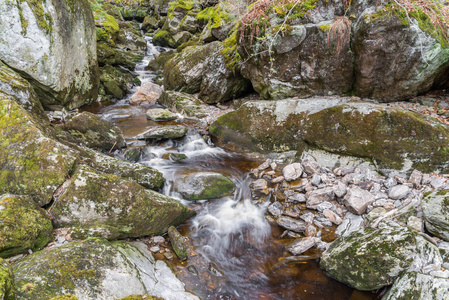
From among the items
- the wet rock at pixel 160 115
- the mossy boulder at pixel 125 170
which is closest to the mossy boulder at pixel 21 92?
the mossy boulder at pixel 125 170

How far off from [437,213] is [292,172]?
2.96 m

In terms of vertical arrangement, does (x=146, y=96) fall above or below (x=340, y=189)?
above

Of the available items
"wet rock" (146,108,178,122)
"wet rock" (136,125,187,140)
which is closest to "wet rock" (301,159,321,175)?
"wet rock" (136,125,187,140)

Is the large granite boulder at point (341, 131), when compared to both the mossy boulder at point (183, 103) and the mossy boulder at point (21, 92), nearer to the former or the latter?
the mossy boulder at point (183, 103)

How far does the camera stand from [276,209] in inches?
209

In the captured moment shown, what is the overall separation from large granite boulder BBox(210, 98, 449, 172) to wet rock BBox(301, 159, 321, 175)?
1.98 ft

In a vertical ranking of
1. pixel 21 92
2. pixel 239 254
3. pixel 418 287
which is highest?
pixel 21 92

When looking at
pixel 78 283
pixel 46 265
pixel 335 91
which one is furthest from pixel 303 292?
pixel 335 91

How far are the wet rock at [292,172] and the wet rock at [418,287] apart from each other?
3017 millimetres

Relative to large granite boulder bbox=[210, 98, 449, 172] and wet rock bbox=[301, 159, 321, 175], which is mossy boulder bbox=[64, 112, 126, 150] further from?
wet rock bbox=[301, 159, 321, 175]

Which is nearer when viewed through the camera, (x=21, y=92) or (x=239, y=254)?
(x=239, y=254)

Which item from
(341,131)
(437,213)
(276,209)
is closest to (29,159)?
(276,209)

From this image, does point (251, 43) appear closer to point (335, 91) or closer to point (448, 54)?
point (335, 91)

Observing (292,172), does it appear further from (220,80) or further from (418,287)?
(220,80)
